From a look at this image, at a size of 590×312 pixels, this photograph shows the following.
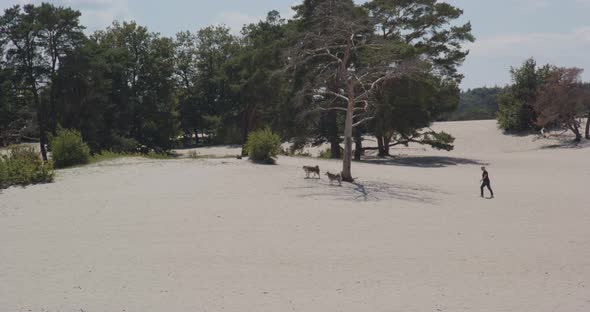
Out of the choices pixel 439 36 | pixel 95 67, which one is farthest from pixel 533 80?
pixel 95 67

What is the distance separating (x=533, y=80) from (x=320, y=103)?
1200 inches

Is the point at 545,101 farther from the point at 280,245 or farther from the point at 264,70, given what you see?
the point at 280,245

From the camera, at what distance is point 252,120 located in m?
37.4

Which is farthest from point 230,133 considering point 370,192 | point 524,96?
point 370,192

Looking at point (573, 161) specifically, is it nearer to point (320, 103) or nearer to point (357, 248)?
point (320, 103)

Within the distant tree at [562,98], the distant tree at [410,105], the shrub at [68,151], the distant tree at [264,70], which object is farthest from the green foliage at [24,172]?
the distant tree at [562,98]

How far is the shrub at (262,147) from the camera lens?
24.3m

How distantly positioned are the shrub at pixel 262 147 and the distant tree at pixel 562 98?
2956 cm

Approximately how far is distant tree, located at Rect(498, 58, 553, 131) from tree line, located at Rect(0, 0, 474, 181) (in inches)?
610

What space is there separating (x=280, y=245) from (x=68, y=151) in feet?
51.1

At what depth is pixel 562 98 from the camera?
1671 inches

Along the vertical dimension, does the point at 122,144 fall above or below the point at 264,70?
below

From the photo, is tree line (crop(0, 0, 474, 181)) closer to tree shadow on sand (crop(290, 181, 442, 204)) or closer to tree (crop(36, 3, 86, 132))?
tree (crop(36, 3, 86, 132))

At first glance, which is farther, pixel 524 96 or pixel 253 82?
pixel 524 96
